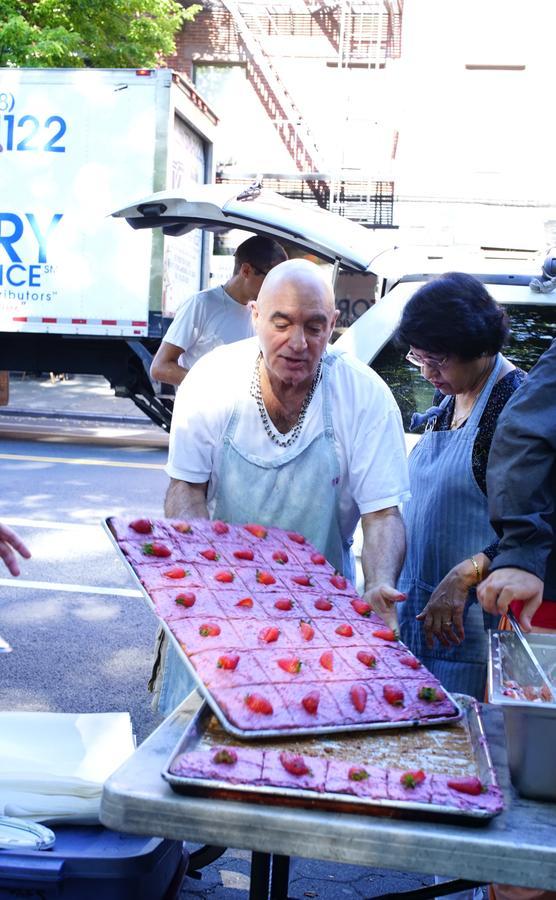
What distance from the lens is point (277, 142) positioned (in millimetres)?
24656

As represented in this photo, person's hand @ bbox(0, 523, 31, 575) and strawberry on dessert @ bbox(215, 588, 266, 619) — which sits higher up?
strawberry on dessert @ bbox(215, 588, 266, 619)

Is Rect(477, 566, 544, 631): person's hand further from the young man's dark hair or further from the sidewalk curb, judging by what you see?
the sidewalk curb

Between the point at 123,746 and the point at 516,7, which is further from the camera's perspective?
the point at 516,7

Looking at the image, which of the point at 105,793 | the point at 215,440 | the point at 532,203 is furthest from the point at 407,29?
the point at 105,793

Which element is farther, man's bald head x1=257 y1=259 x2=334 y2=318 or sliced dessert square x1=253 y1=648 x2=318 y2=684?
man's bald head x1=257 y1=259 x2=334 y2=318

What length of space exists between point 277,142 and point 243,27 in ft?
8.66

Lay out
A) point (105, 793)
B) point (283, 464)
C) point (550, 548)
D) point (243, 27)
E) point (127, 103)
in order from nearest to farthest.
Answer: point (105, 793)
point (550, 548)
point (283, 464)
point (127, 103)
point (243, 27)

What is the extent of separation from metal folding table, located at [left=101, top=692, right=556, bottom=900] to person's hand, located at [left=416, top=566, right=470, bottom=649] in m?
1.19

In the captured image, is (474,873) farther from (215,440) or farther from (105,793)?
(215,440)

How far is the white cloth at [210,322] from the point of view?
225 inches

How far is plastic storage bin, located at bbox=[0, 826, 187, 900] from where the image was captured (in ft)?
7.48

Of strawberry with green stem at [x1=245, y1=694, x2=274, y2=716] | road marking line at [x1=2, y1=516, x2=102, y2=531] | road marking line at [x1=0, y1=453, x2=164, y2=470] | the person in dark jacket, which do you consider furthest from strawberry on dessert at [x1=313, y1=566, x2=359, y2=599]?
road marking line at [x1=0, y1=453, x2=164, y2=470]

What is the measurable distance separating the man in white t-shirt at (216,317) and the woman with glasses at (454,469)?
2262 millimetres

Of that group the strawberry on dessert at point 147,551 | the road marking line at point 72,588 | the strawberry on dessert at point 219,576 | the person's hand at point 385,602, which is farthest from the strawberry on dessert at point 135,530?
the road marking line at point 72,588
